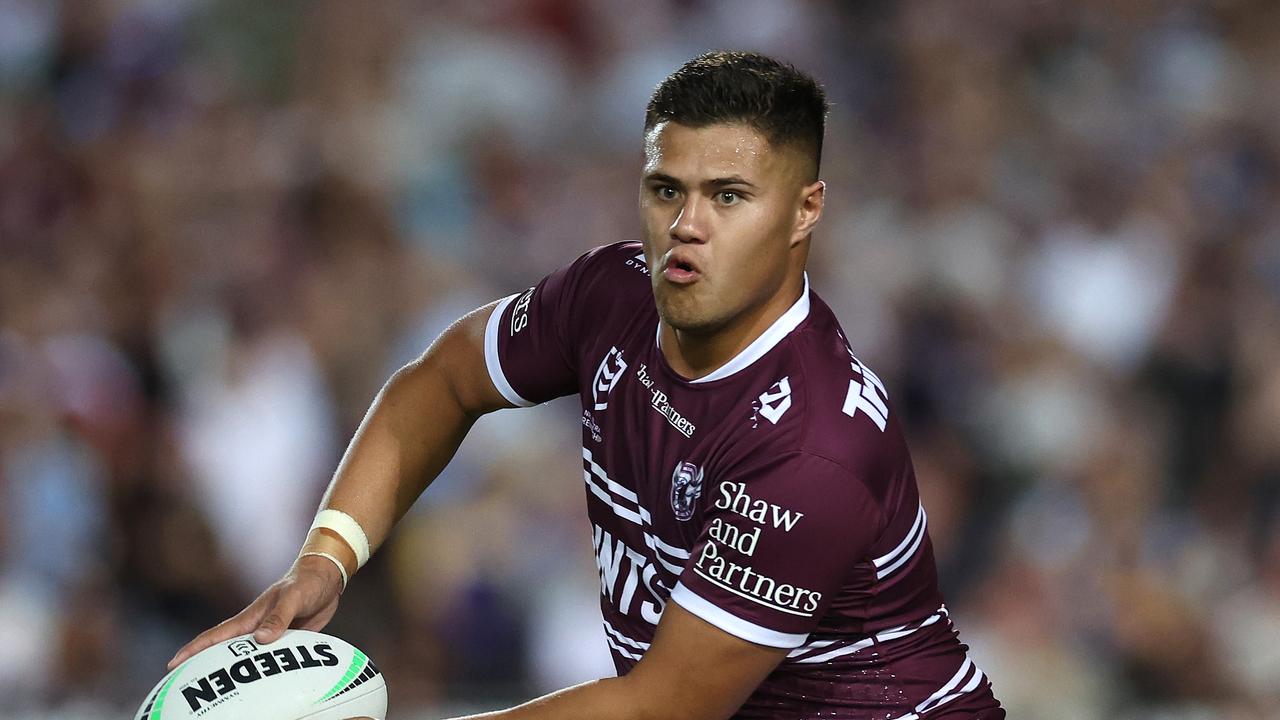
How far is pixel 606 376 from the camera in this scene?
13.4 feet

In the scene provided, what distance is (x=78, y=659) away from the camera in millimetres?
7113

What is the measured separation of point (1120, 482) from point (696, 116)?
515cm

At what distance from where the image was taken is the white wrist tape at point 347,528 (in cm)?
420

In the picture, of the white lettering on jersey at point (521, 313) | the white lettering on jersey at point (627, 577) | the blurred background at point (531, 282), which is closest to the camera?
the white lettering on jersey at point (627, 577)

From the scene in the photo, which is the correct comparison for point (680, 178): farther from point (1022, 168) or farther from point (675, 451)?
point (1022, 168)

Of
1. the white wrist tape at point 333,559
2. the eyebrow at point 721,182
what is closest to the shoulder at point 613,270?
the eyebrow at point 721,182

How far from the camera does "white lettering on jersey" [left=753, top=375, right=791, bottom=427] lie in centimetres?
360

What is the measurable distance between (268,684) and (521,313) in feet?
3.97

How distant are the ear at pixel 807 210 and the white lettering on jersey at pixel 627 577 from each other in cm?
84

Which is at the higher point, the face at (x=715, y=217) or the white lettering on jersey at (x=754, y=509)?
the face at (x=715, y=217)

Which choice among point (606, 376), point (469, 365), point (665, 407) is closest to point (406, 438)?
point (469, 365)

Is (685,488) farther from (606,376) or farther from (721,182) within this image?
(721,182)

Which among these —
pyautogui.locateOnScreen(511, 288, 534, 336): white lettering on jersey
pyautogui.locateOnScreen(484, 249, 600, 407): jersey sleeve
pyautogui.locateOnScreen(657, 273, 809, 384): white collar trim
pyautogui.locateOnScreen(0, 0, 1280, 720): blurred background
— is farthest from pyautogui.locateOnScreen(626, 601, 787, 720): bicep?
pyautogui.locateOnScreen(0, 0, 1280, 720): blurred background

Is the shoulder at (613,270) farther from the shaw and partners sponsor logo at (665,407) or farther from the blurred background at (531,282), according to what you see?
the blurred background at (531,282)
